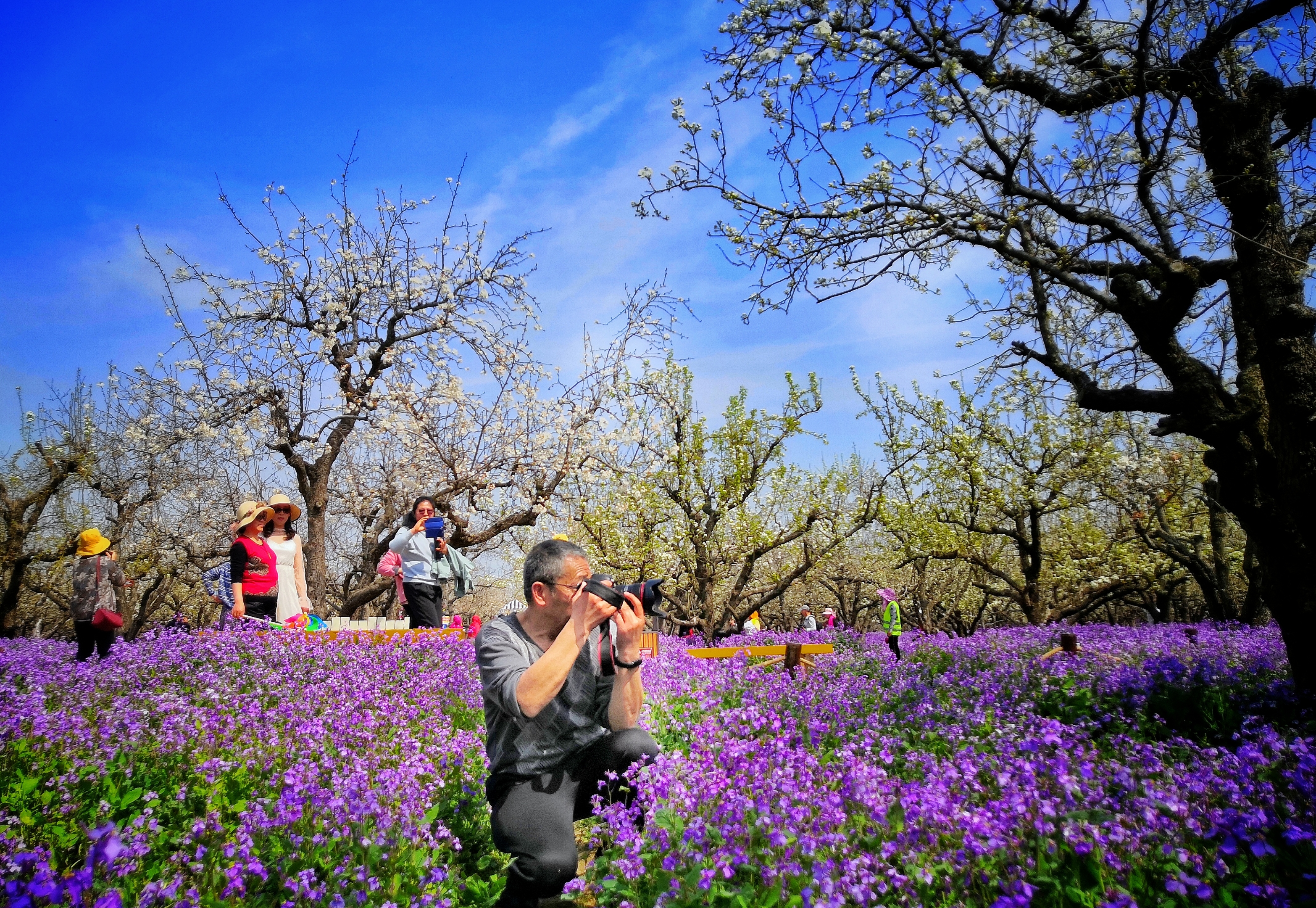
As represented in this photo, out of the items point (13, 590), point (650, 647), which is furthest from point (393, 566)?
point (13, 590)

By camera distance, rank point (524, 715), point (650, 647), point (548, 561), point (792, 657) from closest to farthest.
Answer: point (524, 715) < point (548, 561) < point (792, 657) < point (650, 647)

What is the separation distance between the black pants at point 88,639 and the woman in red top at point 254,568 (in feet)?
7.27

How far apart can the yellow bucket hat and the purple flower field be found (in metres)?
2.96

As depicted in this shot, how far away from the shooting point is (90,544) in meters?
9.70

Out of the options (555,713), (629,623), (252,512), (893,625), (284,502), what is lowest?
(893,625)

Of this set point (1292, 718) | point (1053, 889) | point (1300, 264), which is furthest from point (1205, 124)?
point (1053, 889)

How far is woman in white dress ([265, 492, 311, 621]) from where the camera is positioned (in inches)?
356

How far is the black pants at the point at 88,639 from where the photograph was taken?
951cm

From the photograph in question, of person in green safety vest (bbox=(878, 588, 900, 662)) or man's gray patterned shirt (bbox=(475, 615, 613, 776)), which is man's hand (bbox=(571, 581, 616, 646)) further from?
person in green safety vest (bbox=(878, 588, 900, 662))

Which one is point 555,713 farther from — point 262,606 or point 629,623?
point 262,606

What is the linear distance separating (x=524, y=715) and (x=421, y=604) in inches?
346

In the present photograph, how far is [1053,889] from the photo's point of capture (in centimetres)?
253

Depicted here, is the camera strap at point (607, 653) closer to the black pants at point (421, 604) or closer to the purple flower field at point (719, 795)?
the purple flower field at point (719, 795)

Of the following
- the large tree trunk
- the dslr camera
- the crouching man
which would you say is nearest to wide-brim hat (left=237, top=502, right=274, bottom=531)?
the crouching man
